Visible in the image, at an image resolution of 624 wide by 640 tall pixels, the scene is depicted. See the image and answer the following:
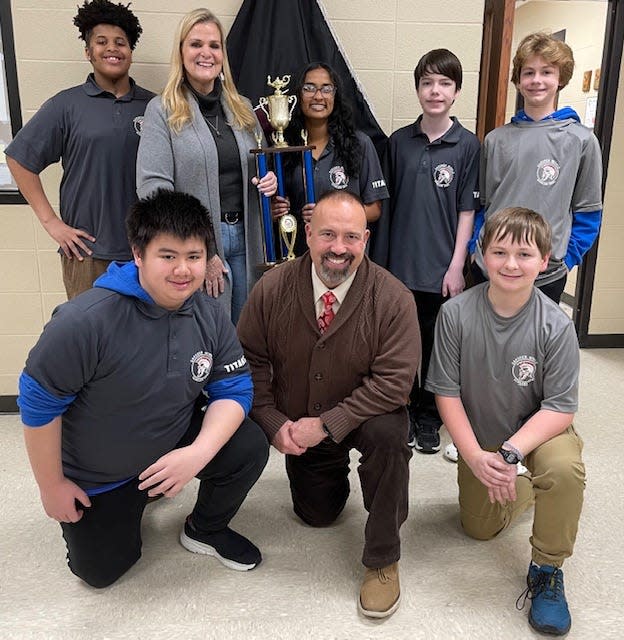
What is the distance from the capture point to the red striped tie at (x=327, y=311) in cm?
178

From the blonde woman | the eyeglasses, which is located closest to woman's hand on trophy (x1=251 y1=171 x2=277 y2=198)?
the blonde woman

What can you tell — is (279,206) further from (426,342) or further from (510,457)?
(510,457)

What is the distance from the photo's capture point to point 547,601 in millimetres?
1609

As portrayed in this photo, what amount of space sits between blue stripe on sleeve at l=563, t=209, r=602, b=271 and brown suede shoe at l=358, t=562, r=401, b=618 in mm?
1282

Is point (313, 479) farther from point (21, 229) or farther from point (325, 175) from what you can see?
point (21, 229)

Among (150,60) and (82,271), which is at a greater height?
(150,60)

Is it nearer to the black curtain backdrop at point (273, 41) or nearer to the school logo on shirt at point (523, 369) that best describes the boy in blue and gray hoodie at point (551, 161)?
the school logo on shirt at point (523, 369)

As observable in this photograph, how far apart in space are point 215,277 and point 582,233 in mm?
1337

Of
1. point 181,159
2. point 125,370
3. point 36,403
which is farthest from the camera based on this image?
point 181,159

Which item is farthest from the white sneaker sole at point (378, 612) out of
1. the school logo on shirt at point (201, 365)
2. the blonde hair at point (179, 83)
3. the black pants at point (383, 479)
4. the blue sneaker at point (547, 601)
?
the blonde hair at point (179, 83)

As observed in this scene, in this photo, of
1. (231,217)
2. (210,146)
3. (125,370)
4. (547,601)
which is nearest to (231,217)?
(231,217)

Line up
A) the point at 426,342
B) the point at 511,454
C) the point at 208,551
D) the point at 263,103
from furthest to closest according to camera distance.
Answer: the point at 426,342 < the point at 263,103 < the point at 208,551 < the point at 511,454

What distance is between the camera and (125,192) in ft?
7.43

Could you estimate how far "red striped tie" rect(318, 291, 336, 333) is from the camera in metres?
1.78
